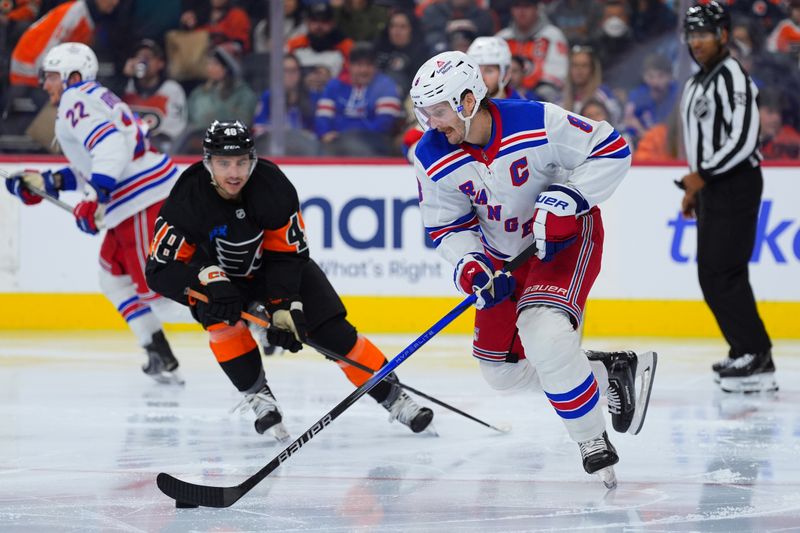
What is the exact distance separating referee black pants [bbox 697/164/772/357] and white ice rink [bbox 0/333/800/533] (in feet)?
0.80

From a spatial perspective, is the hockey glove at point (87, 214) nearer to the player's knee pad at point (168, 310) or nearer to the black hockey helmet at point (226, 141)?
the player's knee pad at point (168, 310)

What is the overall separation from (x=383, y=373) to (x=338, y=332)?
50 cm

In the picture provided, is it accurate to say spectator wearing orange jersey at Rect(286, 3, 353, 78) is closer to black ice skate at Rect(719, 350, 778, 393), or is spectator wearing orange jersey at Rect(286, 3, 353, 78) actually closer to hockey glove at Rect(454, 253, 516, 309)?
black ice skate at Rect(719, 350, 778, 393)

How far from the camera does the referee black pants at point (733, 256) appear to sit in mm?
4273

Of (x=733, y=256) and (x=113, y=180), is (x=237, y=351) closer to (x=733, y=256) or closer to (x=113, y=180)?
(x=113, y=180)

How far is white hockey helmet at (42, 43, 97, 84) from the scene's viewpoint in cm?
438

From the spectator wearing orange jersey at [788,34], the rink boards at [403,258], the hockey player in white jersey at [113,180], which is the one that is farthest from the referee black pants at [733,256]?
the spectator wearing orange jersey at [788,34]

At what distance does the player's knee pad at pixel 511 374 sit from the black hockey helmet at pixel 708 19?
1.74m

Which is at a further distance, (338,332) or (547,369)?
(338,332)

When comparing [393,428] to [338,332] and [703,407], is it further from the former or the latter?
[703,407]

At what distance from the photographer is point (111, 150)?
429 cm

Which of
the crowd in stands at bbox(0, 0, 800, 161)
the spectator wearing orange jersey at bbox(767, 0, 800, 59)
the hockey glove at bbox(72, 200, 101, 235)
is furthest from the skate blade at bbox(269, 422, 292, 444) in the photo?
the spectator wearing orange jersey at bbox(767, 0, 800, 59)

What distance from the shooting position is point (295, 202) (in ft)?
11.0

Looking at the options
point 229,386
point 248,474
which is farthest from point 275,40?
point 248,474
